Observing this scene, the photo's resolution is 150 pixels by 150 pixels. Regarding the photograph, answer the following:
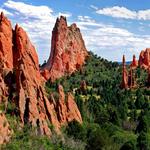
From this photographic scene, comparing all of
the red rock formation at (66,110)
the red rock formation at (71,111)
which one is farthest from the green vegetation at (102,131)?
the red rock formation at (71,111)

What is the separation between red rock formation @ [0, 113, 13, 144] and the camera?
8369cm

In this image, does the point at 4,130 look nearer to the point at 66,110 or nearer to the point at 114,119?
the point at 66,110

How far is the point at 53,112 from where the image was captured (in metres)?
104

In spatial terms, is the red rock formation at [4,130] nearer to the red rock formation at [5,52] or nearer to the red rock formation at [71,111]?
the red rock formation at [5,52]

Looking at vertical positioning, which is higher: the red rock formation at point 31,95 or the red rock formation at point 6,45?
the red rock formation at point 6,45

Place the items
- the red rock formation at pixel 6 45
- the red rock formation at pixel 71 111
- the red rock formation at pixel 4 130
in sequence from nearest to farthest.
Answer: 1. the red rock formation at pixel 4 130
2. the red rock formation at pixel 6 45
3. the red rock formation at pixel 71 111

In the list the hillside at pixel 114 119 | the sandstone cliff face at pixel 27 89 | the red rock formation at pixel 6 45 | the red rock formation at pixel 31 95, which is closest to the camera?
the red rock formation at pixel 31 95

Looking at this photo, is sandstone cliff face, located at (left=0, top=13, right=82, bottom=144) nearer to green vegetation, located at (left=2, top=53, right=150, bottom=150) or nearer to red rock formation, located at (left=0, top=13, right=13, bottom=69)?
red rock formation, located at (left=0, top=13, right=13, bottom=69)

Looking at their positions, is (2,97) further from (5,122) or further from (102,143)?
(102,143)

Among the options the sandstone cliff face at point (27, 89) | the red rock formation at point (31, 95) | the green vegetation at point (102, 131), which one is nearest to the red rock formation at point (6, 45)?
the sandstone cliff face at point (27, 89)

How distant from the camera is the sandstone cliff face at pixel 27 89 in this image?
303 feet

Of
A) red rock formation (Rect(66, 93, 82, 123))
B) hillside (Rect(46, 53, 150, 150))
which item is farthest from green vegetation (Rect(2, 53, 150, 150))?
red rock formation (Rect(66, 93, 82, 123))

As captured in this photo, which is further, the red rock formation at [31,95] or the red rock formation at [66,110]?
the red rock formation at [66,110]

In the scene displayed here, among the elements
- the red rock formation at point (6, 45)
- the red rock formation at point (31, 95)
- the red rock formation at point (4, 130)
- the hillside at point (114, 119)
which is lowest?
the hillside at point (114, 119)
